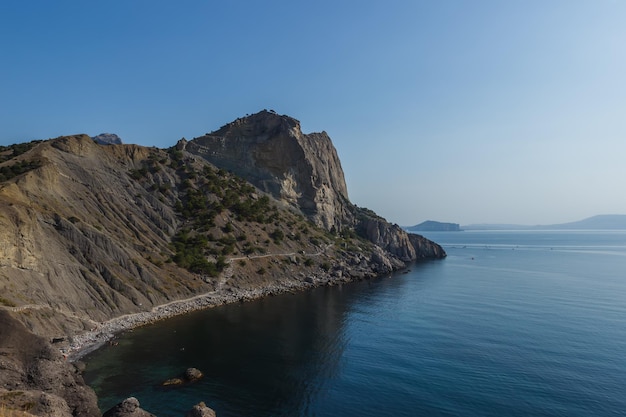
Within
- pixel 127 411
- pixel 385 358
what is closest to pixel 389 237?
pixel 385 358

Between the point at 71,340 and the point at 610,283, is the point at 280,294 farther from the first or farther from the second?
the point at 610,283

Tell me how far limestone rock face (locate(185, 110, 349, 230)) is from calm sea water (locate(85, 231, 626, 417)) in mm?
70323

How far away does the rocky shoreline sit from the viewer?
45.5 metres

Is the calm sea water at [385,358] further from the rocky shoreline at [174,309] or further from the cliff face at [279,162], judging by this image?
the cliff face at [279,162]

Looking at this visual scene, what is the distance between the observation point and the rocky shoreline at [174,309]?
1792 inches

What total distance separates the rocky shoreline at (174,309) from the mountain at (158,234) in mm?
285

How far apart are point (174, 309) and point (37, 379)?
34533 millimetres

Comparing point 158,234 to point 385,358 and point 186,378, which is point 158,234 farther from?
point 385,358

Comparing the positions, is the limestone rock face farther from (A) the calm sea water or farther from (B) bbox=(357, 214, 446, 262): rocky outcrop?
(A) the calm sea water

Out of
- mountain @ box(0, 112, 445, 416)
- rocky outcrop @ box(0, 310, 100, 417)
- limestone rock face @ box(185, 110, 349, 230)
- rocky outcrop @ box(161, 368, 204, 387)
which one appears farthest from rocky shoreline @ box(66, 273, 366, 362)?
limestone rock face @ box(185, 110, 349, 230)

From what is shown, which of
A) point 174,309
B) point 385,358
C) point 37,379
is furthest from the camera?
point 174,309

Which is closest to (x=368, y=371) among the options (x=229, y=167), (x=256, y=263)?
(x=256, y=263)

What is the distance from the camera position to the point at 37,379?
2970cm

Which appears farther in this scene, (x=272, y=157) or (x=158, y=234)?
(x=272, y=157)
